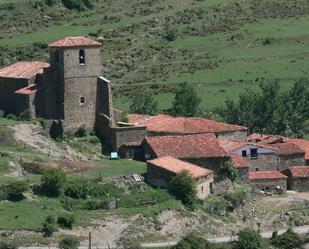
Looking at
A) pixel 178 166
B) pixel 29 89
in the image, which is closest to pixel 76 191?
pixel 178 166

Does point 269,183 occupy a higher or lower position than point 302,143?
lower

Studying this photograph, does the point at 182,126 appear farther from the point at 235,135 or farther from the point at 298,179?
the point at 298,179

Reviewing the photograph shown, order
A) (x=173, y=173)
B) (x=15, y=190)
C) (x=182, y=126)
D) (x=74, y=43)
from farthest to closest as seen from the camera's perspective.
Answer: (x=182, y=126) → (x=74, y=43) → (x=173, y=173) → (x=15, y=190)

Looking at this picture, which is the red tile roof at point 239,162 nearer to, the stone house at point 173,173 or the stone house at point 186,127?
the stone house at point 186,127

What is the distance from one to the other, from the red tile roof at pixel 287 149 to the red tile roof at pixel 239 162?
286cm

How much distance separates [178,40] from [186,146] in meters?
50.0

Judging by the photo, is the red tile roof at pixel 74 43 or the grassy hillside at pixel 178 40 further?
the grassy hillside at pixel 178 40

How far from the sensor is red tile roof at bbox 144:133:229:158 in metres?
78.1

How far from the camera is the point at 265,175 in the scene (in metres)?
82.5

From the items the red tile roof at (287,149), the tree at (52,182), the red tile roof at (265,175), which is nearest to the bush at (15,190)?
the tree at (52,182)

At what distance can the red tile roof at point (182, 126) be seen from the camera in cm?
8394

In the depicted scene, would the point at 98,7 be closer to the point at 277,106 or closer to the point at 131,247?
the point at 277,106

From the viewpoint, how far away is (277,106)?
94.6 m

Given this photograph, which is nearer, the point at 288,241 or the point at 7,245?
the point at 7,245
